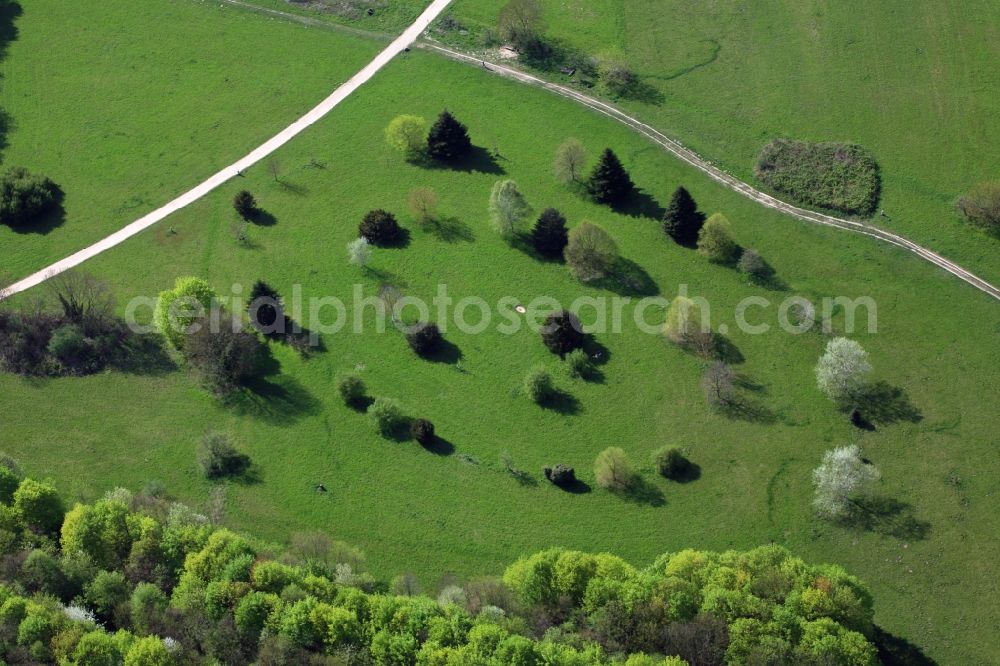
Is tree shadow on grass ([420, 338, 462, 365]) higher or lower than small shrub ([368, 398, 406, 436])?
higher

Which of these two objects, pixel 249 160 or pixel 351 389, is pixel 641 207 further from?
pixel 249 160

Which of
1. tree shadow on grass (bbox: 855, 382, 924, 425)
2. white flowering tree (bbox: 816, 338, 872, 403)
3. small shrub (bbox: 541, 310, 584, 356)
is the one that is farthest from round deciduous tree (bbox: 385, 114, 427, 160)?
tree shadow on grass (bbox: 855, 382, 924, 425)

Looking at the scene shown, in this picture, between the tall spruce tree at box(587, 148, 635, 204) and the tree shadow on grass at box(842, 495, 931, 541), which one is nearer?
the tree shadow on grass at box(842, 495, 931, 541)

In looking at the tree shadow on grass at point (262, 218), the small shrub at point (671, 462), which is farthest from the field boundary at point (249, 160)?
the small shrub at point (671, 462)

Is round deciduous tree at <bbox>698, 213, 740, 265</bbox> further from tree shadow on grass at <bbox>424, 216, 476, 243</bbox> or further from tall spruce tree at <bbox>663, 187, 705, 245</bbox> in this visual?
tree shadow on grass at <bbox>424, 216, 476, 243</bbox>

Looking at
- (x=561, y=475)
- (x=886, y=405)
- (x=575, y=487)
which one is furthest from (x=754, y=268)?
(x=561, y=475)

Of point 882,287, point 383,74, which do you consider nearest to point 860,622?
point 882,287
